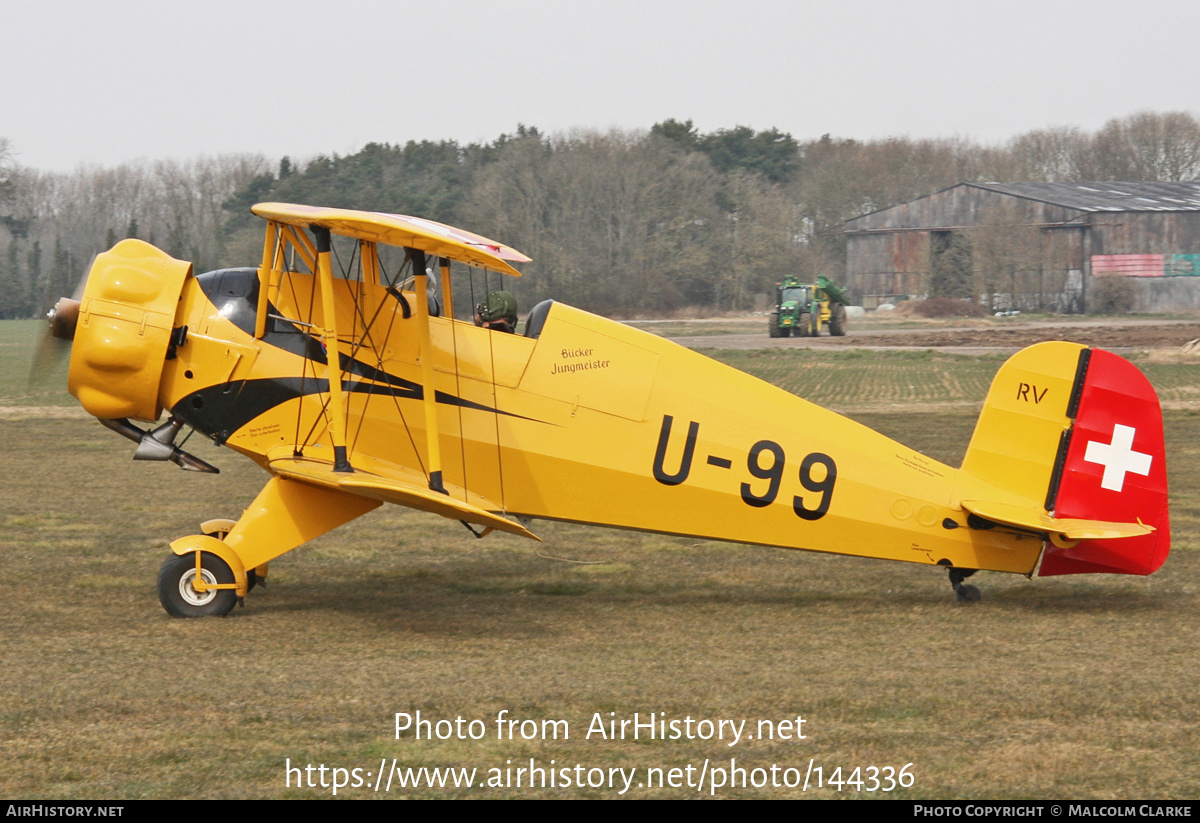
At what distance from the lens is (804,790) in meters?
4.86

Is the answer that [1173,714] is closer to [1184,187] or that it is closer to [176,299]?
[176,299]

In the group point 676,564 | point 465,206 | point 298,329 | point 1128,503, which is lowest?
point 676,564

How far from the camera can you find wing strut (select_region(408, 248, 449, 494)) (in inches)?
301

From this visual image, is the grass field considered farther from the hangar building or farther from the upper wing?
the hangar building

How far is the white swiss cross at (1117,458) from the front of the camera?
26.7ft

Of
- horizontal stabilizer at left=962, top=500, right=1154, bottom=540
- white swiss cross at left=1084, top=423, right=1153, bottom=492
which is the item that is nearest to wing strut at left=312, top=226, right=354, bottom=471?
horizontal stabilizer at left=962, top=500, right=1154, bottom=540

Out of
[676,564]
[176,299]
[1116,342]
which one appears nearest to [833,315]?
[1116,342]

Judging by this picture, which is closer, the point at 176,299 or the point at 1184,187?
the point at 176,299

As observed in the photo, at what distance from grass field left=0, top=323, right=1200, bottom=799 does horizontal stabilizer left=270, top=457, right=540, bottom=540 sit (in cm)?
84

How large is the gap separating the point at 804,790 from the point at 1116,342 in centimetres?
3745

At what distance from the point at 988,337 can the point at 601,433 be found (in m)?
38.8

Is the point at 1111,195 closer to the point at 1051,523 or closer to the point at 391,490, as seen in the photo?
the point at 1051,523

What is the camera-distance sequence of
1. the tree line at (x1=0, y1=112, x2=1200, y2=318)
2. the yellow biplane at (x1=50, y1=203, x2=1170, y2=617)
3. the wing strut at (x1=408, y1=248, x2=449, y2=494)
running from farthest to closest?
the tree line at (x1=0, y1=112, x2=1200, y2=318) < the yellow biplane at (x1=50, y1=203, x2=1170, y2=617) < the wing strut at (x1=408, y1=248, x2=449, y2=494)

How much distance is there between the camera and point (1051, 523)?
8.05 metres
